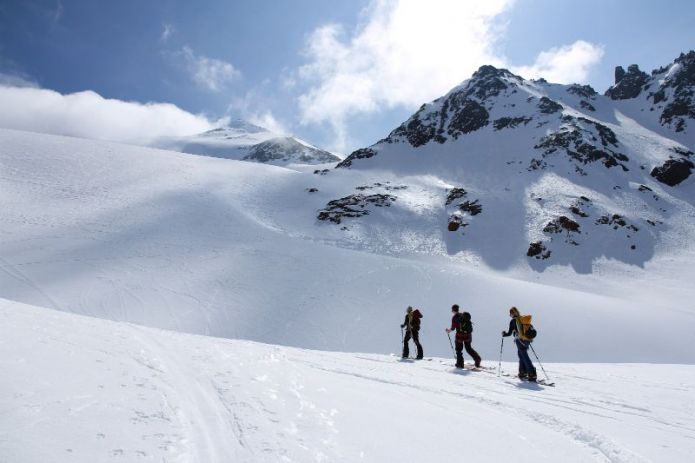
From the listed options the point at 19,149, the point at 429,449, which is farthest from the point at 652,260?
the point at 19,149

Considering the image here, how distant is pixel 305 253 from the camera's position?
1235 inches

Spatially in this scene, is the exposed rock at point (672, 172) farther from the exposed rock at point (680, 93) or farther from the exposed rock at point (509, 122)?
the exposed rock at point (509, 122)

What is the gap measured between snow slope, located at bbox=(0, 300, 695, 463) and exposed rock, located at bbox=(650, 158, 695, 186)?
7085cm

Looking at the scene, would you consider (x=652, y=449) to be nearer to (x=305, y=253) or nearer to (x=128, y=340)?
(x=128, y=340)

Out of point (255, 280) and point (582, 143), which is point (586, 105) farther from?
point (255, 280)

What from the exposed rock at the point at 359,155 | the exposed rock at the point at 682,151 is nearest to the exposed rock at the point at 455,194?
the exposed rock at the point at 359,155

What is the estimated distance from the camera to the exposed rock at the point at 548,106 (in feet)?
275

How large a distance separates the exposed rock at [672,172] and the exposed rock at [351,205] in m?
43.0

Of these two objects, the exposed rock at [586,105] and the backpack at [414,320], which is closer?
the backpack at [414,320]

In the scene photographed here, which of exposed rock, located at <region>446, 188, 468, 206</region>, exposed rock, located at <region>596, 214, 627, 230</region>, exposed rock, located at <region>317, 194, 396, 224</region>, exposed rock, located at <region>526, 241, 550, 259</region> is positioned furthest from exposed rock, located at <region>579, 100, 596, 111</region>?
exposed rock, located at <region>526, 241, 550, 259</region>

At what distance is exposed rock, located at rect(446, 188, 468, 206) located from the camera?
192 feet

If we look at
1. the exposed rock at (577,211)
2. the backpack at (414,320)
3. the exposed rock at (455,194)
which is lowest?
the backpack at (414,320)

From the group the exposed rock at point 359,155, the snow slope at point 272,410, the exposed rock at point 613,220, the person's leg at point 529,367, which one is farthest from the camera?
the exposed rock at point 359,155

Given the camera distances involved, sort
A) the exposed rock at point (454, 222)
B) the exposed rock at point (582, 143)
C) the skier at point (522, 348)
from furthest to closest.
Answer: the exposed rock at point (582, 143) → the exposed rock at point (454, 222) → the skier at point (522, 348)
